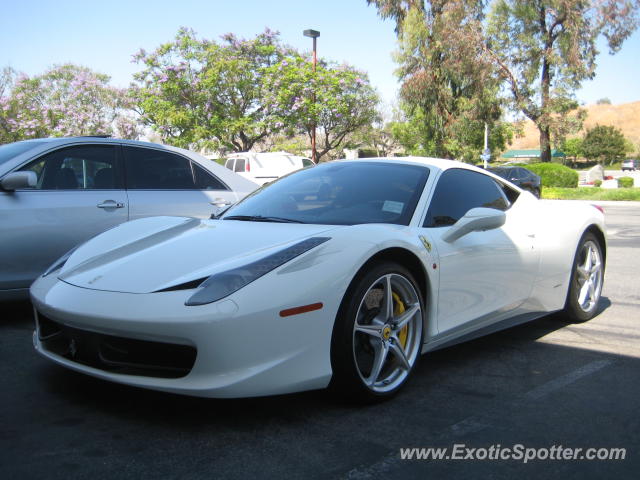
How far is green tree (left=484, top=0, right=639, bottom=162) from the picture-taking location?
3222 cm

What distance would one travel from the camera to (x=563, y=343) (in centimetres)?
418

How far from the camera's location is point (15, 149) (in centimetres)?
489

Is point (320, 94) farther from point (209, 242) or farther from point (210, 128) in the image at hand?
point (209, 242)

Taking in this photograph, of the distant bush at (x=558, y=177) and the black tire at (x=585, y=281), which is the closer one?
the black tire at (x=585, y=281)

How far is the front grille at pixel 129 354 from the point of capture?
2.58 m

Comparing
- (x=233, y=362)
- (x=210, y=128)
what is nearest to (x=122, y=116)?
(x=210, y=128)

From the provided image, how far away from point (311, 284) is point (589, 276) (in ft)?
9.94

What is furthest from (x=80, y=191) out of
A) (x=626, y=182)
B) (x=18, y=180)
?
(x=626, y=182)

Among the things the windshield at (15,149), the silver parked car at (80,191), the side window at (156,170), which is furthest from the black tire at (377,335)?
the windshield at (15,149)

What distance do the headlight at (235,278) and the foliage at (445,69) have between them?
3302cm

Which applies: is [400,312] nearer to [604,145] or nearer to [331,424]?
[331,424]

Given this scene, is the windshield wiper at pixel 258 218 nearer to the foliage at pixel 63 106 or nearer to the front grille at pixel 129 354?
the front grille at pixel 129 354

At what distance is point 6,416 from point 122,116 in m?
44.9

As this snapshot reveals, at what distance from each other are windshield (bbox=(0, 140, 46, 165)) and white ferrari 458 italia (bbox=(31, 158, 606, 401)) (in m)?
1.49
